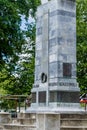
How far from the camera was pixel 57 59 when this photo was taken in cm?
1767

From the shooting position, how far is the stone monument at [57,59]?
1761 centimetres

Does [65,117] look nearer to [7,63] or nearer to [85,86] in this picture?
[7,63]

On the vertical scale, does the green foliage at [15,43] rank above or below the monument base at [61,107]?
above

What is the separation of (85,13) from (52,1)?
15.0 meters

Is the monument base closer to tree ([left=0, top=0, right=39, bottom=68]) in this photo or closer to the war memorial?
the war memorial

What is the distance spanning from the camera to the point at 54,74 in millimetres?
17766

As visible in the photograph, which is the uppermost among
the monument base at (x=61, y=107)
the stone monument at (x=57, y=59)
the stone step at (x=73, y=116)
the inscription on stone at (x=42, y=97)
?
the stone monument at (x=57, y=59)

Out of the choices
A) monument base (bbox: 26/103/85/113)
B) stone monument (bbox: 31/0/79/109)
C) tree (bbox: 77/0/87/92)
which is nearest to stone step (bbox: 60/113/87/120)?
monument base (bbox: 26/103/85/113)

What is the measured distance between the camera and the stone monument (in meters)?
17.6

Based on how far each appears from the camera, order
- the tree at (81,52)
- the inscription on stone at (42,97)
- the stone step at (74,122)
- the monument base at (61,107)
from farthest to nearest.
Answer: the tree at (81,52) < the inscription on stone at (42,97) < the monument base at (61,107) < the stone step at (74,122)

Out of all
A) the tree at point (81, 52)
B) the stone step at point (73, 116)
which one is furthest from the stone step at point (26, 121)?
the tree at point (81, 52)

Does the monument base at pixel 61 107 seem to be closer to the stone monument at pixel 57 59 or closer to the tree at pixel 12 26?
the stone monument at pixel 57 59

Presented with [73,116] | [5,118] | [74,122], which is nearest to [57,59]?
[73,116]

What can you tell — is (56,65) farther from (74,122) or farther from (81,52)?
(81,52)
